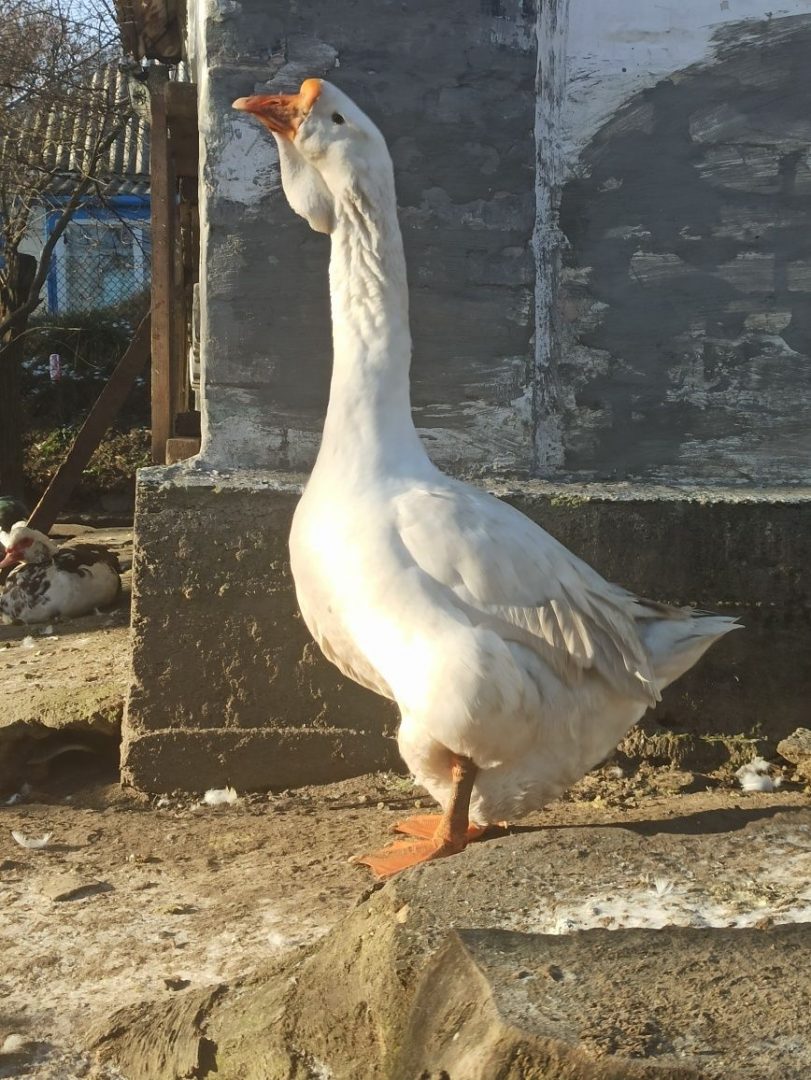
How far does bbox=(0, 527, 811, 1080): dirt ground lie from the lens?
2707 mm

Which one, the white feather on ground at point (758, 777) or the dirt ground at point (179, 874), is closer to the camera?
the dirt ground at point (179, 874)

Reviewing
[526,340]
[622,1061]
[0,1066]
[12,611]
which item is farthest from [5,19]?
[622,1061]

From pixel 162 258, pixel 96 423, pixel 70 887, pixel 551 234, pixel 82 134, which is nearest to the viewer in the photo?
pixel 70 887

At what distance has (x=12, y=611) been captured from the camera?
25.3 feet

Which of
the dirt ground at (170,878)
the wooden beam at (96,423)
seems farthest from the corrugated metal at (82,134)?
the dirt ground at (170,878)

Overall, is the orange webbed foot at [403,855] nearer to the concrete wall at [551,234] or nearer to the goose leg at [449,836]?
the goose leg at [449,836]

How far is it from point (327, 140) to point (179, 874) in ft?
7.73

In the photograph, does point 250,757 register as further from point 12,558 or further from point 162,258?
point 12,558

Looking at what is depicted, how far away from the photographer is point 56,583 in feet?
25.0

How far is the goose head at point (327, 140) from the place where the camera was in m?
3.46

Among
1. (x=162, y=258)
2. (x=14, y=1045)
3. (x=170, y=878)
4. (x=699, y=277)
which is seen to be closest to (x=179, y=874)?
(x=170, y=878)

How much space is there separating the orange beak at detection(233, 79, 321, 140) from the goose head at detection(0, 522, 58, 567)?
17.0 feet

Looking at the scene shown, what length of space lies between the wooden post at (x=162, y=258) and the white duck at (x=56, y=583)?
1.91 metres

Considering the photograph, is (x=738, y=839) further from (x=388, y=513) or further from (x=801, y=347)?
(x=801, y=347)
